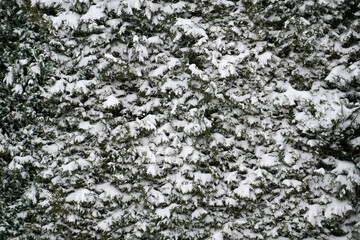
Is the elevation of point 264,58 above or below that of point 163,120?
above

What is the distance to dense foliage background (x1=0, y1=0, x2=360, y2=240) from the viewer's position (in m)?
2.82

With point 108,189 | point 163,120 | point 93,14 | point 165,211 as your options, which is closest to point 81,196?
point 108,189

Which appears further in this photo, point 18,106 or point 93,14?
point 18,106

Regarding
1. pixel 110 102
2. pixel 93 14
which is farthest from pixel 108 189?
pixel 93 14

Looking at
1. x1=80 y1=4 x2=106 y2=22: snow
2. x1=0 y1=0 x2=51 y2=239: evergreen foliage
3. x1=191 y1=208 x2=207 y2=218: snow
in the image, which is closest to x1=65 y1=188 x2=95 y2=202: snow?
x1=0 y1=0 x2=51 y2=239: evergreen foliage

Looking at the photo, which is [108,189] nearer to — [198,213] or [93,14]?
[198,213]

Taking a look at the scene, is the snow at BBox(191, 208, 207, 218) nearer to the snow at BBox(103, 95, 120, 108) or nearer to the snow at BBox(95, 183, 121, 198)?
the snow at BBox(95, 183, 121, 198)

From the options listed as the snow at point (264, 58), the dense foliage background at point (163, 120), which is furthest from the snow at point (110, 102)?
the snow at point (264, 58)

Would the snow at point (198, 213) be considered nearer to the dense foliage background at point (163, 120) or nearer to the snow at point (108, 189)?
the dense foliage background at point (163, 120)

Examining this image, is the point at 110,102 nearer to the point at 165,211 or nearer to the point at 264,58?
the point at 165,211

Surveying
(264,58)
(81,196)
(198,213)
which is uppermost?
(264,58)

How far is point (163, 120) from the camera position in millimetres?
2951

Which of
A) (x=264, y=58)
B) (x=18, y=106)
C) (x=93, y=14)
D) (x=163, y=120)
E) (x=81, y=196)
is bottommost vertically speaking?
(x=81, y=196)

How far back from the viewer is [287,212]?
2.86 m
